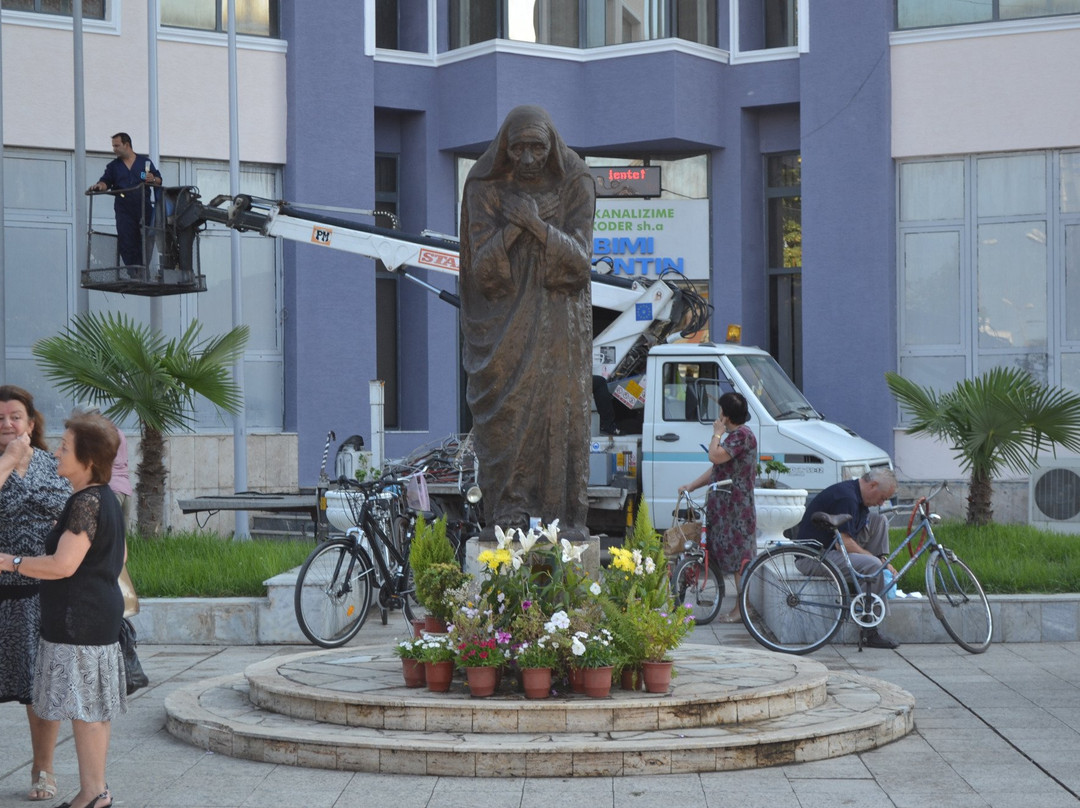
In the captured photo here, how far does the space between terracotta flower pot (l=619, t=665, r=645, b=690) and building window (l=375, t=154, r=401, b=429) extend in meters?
14.5

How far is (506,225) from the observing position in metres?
8.54

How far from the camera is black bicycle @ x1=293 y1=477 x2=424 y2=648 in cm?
1098

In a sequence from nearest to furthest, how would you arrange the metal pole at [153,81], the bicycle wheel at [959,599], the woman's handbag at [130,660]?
1. the woman's handbag at [130,660]
2. the bicycle wheel at [959,599]
3. the metal pole at [153,81]

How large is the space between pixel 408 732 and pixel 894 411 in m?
14.6

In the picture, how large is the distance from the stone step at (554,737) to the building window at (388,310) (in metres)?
14.1

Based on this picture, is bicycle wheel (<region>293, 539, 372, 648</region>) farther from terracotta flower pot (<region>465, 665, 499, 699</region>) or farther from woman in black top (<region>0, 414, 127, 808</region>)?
woman in black top (<region>0, 414, 127, 808</region>)

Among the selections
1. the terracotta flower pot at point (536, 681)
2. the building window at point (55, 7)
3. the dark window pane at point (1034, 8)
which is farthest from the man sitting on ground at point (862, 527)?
the building window at point (55, 7)

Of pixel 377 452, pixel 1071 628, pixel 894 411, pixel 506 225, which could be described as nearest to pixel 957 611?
pixel 1071 628

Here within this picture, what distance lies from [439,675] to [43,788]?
2019 millimetres

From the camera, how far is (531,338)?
850 cm

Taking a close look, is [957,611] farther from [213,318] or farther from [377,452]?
[213,318]

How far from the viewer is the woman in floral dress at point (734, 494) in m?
11.9

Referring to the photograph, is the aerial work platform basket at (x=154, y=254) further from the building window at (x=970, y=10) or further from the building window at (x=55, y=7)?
the building window at (x=970, y=10)

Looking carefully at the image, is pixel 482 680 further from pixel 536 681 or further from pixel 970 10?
pixel 970 10
